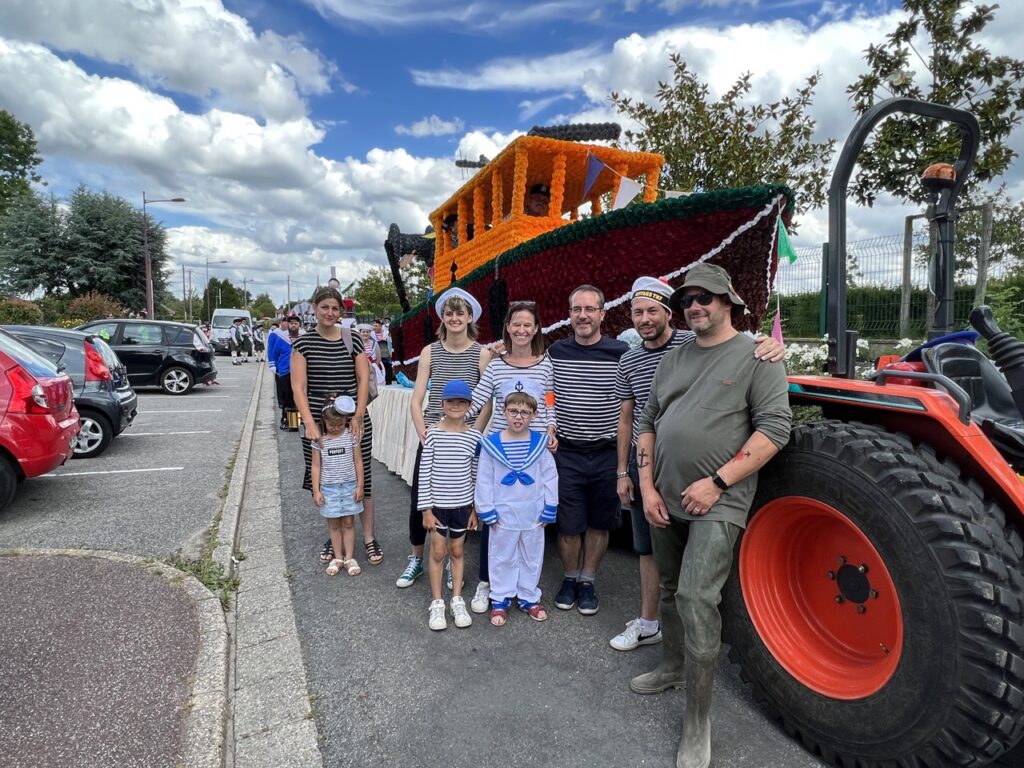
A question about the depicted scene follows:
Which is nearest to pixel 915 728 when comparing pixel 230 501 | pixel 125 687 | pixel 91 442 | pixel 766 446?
pixel 766 446

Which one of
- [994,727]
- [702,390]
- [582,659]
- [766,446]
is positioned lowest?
[582,659]

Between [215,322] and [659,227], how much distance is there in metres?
28.8

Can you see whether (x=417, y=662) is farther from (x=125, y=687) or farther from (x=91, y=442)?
(x=91, y=442)

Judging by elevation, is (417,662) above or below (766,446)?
below

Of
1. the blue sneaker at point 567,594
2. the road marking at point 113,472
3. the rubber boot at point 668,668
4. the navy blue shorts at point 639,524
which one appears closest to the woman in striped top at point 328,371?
the blue sneaker at point 567,594

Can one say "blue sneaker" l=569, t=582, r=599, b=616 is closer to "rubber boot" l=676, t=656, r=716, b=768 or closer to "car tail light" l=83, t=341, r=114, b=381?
"rubber boot" l=676, t=656, r=716, b=768

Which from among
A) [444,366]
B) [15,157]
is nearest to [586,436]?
[444,366]

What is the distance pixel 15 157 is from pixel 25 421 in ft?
138

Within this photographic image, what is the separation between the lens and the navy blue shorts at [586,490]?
329 cm

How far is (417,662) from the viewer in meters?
2.83

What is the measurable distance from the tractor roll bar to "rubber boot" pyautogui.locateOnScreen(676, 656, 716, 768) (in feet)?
4.37

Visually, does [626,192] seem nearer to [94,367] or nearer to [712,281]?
[712,281]

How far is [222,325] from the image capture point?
28.4m

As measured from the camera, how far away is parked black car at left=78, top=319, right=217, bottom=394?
1250cm
